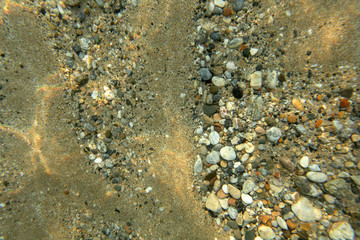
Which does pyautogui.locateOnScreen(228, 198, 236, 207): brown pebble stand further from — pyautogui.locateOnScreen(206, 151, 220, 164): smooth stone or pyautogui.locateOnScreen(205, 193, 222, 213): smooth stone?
pyautogui.locateOnScreen(206, 151, 220, 164): smooth stone

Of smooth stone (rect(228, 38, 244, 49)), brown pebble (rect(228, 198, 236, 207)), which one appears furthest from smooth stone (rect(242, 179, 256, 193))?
smooth stone (rect(228, 38, 244, 49))

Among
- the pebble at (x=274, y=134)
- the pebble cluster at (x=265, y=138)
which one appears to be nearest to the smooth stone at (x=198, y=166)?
the pebble cluster at (x=265, y=138)

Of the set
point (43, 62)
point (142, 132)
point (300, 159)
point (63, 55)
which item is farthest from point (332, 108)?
point (43, 62)

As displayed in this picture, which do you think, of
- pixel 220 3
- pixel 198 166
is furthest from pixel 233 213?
pixel 220 3

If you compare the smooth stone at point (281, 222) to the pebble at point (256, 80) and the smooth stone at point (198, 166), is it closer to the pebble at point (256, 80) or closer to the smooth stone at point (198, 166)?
the smooth stone at point (198, 166)

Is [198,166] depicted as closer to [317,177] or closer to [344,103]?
[317,177]

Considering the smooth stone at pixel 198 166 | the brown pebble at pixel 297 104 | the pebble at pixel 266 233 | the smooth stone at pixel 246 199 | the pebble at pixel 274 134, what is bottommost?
the pebble at pixel 266 233

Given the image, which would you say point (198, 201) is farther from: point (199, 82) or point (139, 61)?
point (139, 61)
